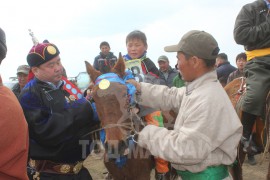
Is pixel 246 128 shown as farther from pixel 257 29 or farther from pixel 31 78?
pixel 31 78

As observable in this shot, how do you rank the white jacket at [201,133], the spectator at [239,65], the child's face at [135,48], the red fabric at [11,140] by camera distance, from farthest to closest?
the spectator at [239,65]
the child's face at [135,48]
the white jacket at [201,133]
the red fabric at [11,140]

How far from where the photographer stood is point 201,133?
7.35 ft

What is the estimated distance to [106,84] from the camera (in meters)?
2.90

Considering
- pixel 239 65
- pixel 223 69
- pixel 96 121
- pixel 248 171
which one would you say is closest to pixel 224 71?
pixel 223 69

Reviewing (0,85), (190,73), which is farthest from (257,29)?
(0,85)

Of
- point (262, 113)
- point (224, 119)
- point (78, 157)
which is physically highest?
point (224, 119)

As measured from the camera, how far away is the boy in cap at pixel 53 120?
271 cm

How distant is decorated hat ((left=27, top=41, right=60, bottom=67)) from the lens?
2885mm

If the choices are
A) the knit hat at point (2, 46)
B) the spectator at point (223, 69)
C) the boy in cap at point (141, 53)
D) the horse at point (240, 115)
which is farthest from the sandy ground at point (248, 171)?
the knit hat at point (2, 46)

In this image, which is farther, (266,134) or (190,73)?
(266,134)

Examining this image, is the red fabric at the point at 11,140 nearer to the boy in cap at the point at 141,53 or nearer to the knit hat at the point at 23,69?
the boy in cap at the point at 141,53

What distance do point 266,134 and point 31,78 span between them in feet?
11.8

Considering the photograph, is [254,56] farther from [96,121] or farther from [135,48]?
[96,121]

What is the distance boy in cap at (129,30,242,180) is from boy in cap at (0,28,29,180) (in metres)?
0.98
